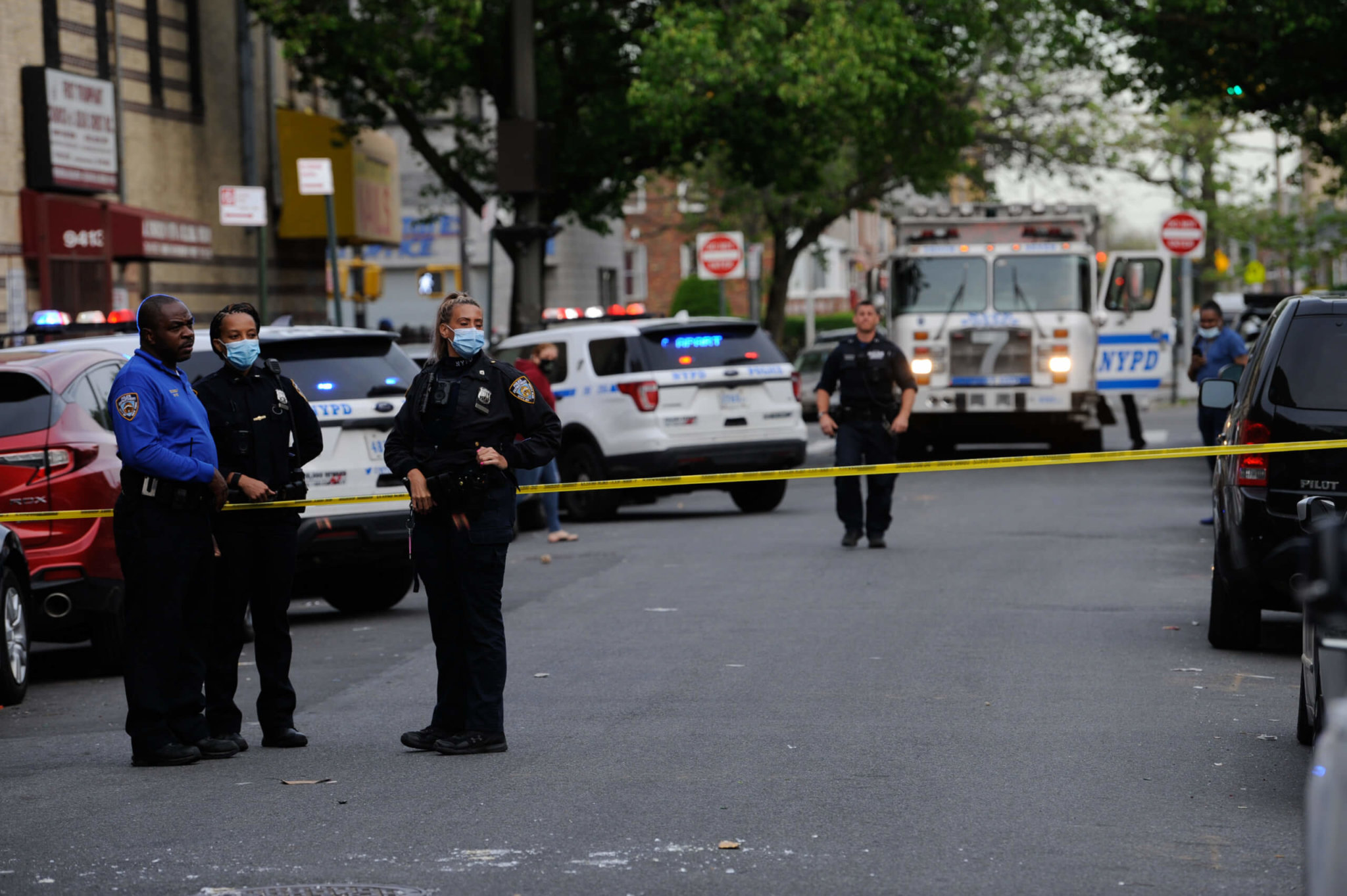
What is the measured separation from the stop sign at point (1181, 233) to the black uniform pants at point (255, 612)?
2313 cm

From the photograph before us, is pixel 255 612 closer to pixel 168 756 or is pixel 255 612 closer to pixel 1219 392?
pixel 168 756

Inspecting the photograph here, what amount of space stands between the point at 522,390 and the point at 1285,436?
3.72 metres

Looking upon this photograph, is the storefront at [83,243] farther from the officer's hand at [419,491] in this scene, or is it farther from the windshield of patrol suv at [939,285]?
the officer's hand at [419,491]

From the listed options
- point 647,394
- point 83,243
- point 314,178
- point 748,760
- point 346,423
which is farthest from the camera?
point 83,243

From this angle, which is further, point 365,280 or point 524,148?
point 365,280

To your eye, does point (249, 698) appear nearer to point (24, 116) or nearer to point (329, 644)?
point (329, 644)

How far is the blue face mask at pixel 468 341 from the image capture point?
25.1 ft

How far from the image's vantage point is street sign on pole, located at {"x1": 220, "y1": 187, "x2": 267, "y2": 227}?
18.1 metres

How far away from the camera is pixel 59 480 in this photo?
32.7 feet

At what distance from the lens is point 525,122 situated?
2394cm

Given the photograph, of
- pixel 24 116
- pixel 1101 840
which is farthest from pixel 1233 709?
pixel 24 116

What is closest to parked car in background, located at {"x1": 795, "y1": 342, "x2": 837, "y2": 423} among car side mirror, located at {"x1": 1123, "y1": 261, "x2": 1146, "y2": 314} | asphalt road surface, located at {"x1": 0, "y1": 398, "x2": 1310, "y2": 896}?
car side mirror, located at {"x1": 1123, "y1": 261, "x2": 1146, "y2": 314}

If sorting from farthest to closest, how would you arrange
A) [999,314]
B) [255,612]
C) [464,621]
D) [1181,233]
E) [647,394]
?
[1181,233]
[999,314]
[647,394]
[255,612]
[464,621]

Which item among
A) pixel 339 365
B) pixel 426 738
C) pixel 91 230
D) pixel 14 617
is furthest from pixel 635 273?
pixel 426 738
